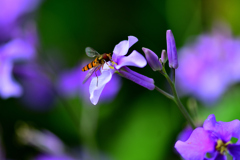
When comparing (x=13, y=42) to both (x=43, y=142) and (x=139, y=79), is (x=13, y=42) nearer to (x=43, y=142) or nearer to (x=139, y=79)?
(x=43, y=142)

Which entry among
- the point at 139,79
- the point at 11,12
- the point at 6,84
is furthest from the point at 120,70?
the point at 11,12

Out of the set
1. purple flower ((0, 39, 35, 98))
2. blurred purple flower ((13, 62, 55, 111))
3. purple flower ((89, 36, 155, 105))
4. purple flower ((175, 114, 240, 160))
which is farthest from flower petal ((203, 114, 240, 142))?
blurred purple flower ((13, 62, 55, 111))

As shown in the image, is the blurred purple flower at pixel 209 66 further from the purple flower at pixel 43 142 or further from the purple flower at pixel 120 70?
the purple flower at pixel 120 70

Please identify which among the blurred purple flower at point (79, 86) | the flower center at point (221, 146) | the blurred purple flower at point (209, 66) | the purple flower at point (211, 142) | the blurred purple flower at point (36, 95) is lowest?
the flower center at point (221, 146)

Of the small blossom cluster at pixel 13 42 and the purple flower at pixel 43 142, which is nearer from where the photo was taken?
the small blossom cluster at pixel 13 42

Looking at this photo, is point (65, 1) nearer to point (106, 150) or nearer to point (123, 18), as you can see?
point (123, 18)

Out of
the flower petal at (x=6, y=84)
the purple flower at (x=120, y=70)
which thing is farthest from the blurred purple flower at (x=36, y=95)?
the purple flower at (x=120, y=70)
